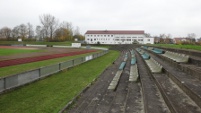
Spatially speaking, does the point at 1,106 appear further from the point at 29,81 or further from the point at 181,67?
the point at 181,67

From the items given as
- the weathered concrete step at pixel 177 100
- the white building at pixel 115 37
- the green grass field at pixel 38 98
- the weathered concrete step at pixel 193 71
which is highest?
the white building at pixel 115 37

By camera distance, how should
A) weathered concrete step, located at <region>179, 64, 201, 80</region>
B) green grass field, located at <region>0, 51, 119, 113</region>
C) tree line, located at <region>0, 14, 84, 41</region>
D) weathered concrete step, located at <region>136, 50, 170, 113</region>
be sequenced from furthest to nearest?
1. tree line, located at <region>0, 14, 84, 41</region>
2. weathered concrete step, located at <region>179, 64, 201, 80</region>
3. green grass field, located at <region>0, 51, 119, 113</region>
4. weathered concrete step, located at <region>136, 50, 170, 113</region>

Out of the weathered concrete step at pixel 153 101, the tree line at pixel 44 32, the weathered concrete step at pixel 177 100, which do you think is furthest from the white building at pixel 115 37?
the weathered concrete step at pixel 177 100

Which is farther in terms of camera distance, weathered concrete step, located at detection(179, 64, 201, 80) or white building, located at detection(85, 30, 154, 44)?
white building, located at detection(85, 30, 154, 44)

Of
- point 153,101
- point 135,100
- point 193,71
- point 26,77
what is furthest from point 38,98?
point 193,71

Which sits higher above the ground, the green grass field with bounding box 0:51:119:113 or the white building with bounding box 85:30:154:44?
the white building with bounding box 85:30:154:44

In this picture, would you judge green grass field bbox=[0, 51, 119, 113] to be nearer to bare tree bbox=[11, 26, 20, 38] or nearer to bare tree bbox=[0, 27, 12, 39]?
bare tree bbox=[11, 26, 20, 38]

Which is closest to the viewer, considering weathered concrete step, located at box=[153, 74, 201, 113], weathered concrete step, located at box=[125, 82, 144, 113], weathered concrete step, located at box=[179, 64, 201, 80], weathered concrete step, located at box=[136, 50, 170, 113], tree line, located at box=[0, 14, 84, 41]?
weathered concrete step, located at box=[153, 74, 201, 113]

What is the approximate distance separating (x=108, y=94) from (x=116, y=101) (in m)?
1.24

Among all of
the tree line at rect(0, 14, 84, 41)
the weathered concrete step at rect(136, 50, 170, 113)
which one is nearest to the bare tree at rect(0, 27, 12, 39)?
the tree line at rect(0, 14, 84, 41)

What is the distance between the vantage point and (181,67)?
432 inches

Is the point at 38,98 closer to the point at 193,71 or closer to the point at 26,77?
the point at 26,77

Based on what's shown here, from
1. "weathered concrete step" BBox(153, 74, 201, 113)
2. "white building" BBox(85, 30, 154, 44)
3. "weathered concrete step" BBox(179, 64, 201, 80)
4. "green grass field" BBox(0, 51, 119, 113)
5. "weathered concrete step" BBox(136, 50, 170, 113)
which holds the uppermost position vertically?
"white building" BBox(85, 30, 154, 44)

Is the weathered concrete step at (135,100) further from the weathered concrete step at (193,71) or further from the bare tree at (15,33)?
the bare tree at (15,33)
